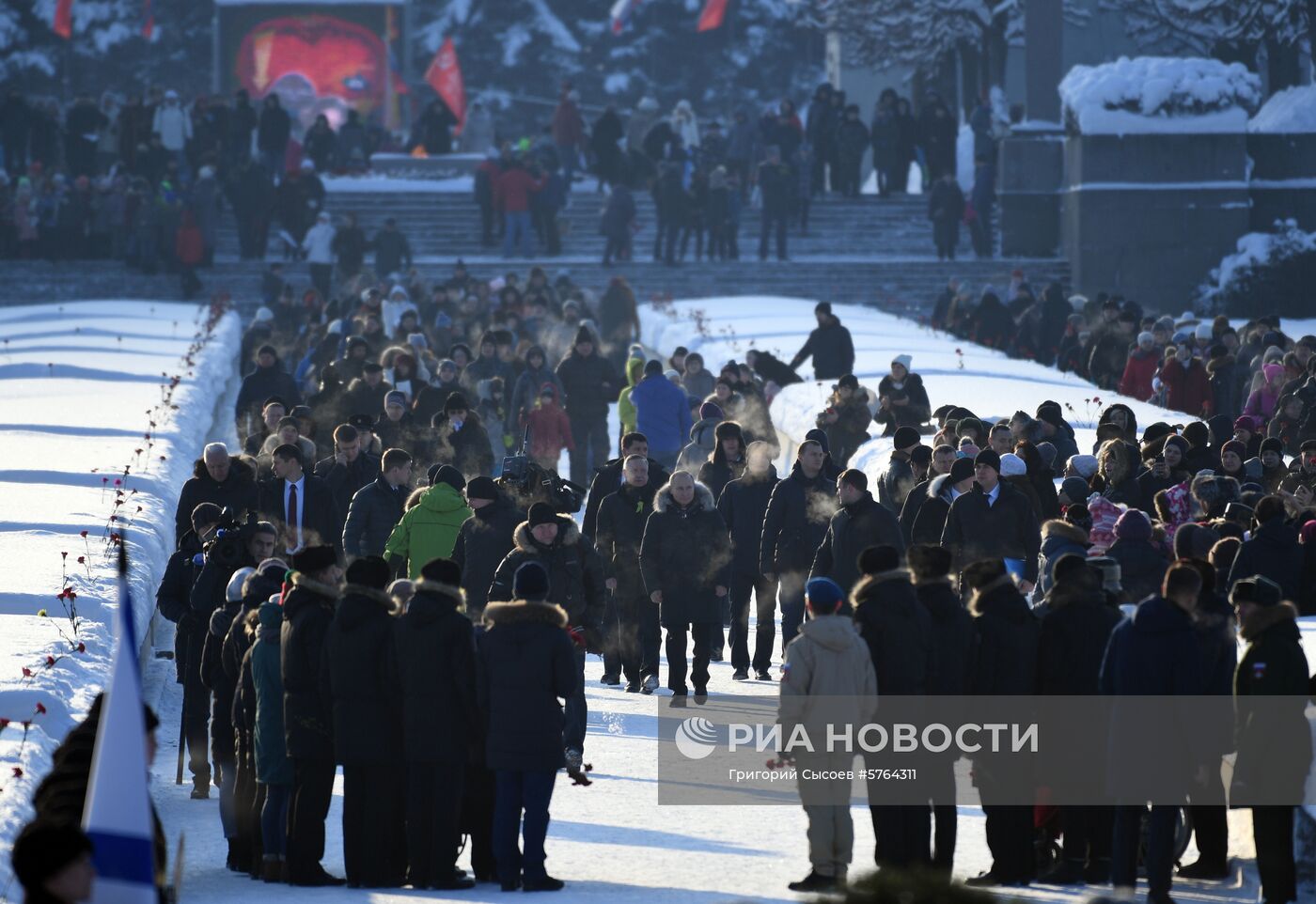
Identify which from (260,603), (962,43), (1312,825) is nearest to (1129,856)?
(1312,825)

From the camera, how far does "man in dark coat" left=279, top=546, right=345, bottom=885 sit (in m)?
9.17

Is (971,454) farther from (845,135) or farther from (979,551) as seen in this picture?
(845,135)

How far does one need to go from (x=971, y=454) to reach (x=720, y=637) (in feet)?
6.18

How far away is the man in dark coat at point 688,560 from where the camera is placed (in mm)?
13156

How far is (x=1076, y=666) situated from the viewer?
9227 mm

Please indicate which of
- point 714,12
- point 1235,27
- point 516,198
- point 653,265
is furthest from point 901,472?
point 714,12

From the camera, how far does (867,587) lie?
30.1ft

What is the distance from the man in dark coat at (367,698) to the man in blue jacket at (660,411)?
9.80 metres

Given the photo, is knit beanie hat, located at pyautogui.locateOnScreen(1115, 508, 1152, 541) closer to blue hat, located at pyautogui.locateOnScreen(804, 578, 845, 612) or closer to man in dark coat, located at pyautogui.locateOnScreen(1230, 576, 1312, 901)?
man in dark coat, located at pyautogui.locateOnScreen(1230, 576, 1312, 901)

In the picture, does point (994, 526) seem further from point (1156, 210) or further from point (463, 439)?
point (1156, 210)

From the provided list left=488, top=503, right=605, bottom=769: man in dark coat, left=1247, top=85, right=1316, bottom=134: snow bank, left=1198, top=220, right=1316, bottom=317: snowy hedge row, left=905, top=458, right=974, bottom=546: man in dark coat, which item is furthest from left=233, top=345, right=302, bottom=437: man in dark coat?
left=1247, top=85, right=1316, bottom=134: snow bank

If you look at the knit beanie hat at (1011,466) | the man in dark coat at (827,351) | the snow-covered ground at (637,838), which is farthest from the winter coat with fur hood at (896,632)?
the man in dark coat at (827,351)

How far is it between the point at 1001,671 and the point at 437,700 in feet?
6.93

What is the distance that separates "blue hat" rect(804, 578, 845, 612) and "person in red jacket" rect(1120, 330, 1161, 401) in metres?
13.8
